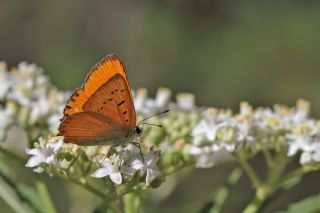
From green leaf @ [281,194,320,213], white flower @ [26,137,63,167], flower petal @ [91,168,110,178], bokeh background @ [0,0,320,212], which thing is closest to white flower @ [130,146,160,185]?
flower petal @ [91,168,110,178]

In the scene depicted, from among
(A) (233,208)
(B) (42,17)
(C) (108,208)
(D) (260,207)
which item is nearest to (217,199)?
(D) (260,207)

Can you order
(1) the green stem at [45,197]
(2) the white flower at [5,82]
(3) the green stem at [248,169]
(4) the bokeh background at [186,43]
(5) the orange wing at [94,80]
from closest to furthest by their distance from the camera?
(5) the orange wing at [94,80] → (1) the green stem at [45,197] → (3) the green stem at [248,169] → (2) the white flower at [5,82] → (4) the bokeh background at [186,43]

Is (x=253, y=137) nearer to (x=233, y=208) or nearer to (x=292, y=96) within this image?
(x=233, y=208)

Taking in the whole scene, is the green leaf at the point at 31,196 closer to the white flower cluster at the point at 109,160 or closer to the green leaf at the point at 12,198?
the green leaf at the point at 12,198

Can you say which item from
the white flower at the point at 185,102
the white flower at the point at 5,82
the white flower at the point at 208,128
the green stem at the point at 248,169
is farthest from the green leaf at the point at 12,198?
the white flower at the point at 185,102

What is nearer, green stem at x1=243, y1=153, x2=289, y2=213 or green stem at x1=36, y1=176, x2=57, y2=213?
green stem at x1=36, y1=176, x2=57, y2=213

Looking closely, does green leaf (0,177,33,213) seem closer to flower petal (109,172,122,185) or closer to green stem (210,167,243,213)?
flower petal (109,172,122,185)
